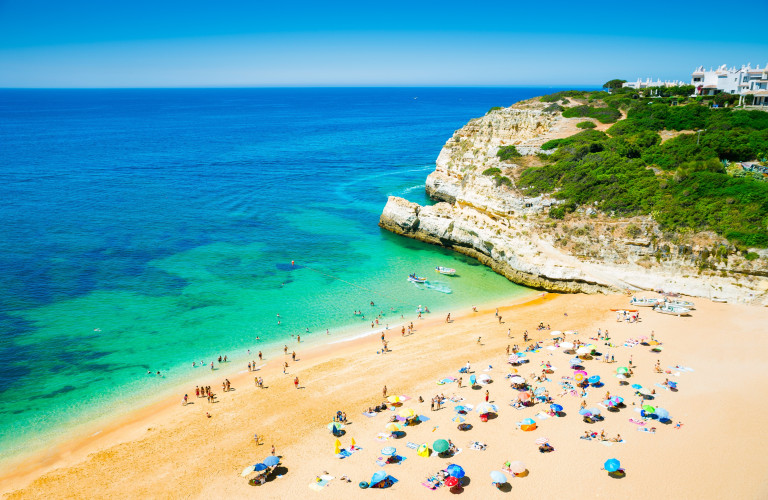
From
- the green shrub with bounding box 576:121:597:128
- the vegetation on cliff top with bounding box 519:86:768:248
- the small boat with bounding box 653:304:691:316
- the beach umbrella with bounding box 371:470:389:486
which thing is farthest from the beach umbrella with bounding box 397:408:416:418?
the green shrub with bounding box 576:121:597:128

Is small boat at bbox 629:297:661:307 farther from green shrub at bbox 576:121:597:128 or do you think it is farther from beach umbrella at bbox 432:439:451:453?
green shrub at bbox 576:121:597:128

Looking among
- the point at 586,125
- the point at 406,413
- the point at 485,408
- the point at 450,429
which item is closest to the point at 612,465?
the point at 485,408

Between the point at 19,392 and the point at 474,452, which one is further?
the point at 19,392

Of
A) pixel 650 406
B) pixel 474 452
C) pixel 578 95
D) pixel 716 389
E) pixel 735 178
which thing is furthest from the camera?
pixel 578 95

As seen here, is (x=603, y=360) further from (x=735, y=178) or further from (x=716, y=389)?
(x=735, y=178)

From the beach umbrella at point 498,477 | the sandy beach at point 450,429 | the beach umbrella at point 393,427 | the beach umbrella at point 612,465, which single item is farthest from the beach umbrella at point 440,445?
the beach umbrella at point 612,465

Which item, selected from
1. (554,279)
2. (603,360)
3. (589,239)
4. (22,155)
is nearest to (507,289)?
(554,279)

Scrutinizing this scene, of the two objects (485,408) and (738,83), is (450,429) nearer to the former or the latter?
(485,408)
